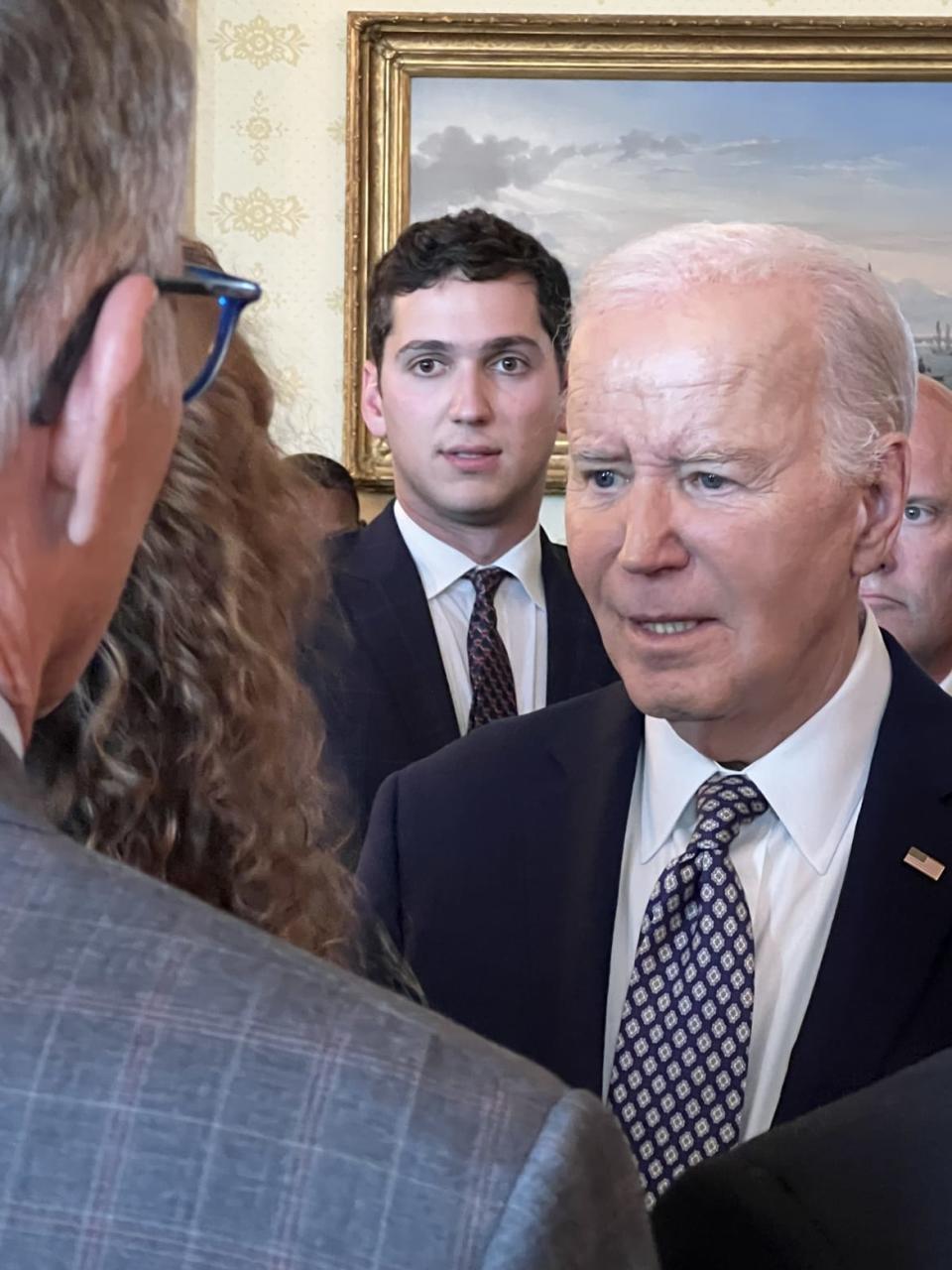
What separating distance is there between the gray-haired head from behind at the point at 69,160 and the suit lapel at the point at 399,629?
1.82m

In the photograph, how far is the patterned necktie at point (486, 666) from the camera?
2721mm

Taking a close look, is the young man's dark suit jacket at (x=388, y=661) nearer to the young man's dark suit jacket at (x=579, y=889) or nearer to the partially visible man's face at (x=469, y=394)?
the partially visible man's face at (x=469, y=394)

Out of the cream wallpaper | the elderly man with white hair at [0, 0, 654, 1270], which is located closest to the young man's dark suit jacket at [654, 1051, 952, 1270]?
the elderly man with white hair at [0, 0, 654, 1270]

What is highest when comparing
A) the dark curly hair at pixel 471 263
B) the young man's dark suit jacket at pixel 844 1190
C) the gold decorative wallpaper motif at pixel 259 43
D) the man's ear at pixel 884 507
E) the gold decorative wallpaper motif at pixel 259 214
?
the gold decorative wallpaper motif at pixel 259 43

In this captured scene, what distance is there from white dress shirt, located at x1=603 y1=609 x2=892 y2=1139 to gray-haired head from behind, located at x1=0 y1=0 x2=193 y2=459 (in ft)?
3.31

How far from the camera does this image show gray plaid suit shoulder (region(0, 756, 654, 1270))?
593mm

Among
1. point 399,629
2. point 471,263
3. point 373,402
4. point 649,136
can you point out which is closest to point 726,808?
point 399,629

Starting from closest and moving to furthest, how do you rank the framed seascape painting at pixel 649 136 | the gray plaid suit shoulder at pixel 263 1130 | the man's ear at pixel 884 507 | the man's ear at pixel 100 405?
the gray plaid suit shoulder at pixel 263 1130 < the man's ear at pixel 100 405 < the man's ear at pixel 884 507 < the framed seascape painting at pixel 649 136

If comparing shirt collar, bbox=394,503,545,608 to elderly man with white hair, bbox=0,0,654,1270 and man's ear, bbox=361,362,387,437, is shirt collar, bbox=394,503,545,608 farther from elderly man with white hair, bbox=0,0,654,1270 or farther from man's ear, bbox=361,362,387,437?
elderly man with white hair, bbox=0,0,654,1270

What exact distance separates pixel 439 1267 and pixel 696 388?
44.8 inches

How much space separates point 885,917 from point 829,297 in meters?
0.60

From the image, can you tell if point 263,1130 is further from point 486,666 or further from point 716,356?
point 486,666

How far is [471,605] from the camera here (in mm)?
2855

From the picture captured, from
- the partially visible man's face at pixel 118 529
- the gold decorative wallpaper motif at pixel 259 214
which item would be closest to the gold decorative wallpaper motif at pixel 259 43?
the gold decorative wallpaper motif at pixel 259 214
